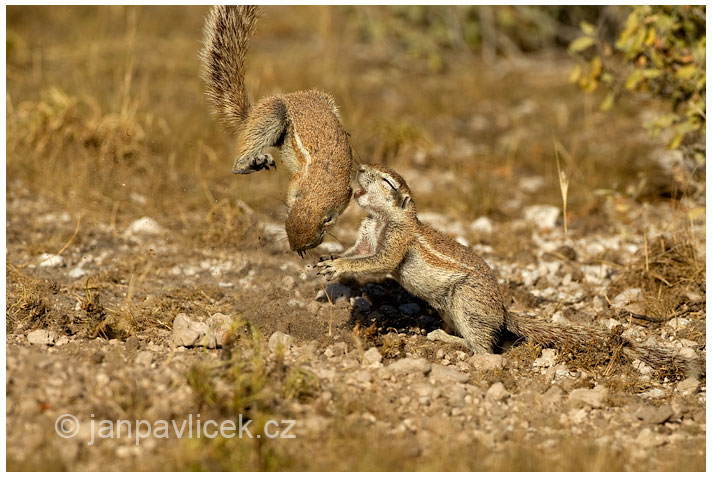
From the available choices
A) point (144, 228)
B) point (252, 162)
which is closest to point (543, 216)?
point (252, 162)

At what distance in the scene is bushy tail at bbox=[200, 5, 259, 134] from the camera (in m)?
5.28

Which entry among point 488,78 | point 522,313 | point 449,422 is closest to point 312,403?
point 449,422

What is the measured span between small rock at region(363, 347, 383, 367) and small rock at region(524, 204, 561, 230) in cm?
316

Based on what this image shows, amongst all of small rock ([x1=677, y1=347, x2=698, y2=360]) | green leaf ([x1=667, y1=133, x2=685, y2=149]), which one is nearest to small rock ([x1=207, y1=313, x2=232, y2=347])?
small rock ([x1=677, y1=347, x2=698, y2=360])

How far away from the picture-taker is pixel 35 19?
497 inches

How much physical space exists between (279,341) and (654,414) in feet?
7.31

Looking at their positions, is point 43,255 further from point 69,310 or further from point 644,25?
point 644,25

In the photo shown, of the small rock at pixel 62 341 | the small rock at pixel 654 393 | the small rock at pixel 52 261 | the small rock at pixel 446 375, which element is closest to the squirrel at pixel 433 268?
the small rock at pixel 654 393

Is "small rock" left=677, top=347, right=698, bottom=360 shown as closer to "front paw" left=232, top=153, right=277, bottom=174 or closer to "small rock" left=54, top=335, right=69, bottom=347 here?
"front paw" left=232, top=153, right=277, bottom=174

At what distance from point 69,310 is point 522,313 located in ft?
10.8

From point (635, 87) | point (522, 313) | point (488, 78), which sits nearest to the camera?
point (522, 313)

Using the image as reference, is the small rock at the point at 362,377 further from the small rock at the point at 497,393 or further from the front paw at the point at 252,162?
the front paw at the point at 252,162

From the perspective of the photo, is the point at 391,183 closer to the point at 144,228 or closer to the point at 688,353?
the point at 688,353

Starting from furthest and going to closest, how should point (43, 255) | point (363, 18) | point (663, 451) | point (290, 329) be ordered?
1. point (363, 18)
2. point (43, 255)
3. point (290, 329)
4. point (663, 451)
